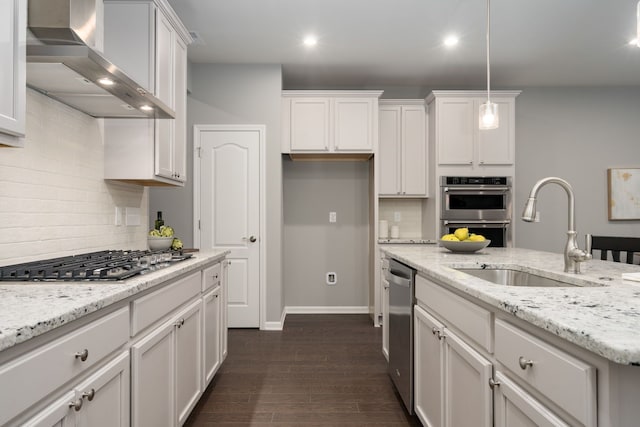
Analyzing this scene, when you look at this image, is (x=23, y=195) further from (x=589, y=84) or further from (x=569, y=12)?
(x=589, y=84)

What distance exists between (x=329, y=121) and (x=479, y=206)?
6.22 feet

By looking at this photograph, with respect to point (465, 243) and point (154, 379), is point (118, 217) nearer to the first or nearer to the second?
point (154, 379)

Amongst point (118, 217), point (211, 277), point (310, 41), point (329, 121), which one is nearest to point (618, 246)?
point (329, 121)

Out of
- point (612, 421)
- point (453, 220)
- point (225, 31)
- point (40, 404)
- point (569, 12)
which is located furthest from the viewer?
point (453, 220)

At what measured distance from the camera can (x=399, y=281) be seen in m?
2.33

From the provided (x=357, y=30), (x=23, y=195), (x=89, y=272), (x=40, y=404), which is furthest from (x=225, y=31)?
(x=40, y=404)

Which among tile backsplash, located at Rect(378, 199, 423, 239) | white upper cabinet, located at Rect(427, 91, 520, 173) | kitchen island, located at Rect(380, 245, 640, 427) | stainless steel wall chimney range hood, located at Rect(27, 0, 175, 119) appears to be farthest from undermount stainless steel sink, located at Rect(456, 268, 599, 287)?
tile backsplash, located at Rect(378, 199, 423, 239)

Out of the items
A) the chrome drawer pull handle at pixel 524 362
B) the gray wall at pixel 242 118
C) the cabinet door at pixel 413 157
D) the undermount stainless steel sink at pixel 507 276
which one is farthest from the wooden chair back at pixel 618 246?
the gray wall at pixel 242 118

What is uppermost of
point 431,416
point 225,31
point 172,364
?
point 225,31

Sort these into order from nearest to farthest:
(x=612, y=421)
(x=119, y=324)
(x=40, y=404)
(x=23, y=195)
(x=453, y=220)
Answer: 1. (x=612, y=421)
2. (x=40, y=404)
3. (x=119, y=324)
4. (x=23, y=195)
5. (x=453, y=220)

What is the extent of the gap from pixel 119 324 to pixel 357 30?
10.2 ft

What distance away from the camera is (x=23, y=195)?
1.76m

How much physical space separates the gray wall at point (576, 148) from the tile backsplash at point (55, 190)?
15.0ft

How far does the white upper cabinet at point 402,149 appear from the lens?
4.46m
